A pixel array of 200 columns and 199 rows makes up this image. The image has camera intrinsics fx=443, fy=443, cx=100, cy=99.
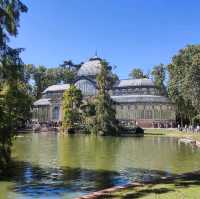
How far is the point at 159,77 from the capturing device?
11275 cm

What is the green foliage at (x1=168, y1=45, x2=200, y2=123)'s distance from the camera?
6238 cm

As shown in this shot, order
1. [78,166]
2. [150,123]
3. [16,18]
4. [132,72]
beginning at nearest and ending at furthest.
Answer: [16,18], [78,166], [150,123], [132,72]

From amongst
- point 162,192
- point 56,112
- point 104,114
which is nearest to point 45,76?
point 56,112

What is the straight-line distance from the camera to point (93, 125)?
74.1 metres

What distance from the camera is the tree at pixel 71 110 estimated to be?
3206 inches

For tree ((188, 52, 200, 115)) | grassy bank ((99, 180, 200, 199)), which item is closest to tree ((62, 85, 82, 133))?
tree ((188, 52, 200, 115))

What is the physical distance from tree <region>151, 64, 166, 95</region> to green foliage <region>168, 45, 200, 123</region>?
20.3 meters

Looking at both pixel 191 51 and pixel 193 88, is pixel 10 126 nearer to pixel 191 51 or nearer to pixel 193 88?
pixel 193 88

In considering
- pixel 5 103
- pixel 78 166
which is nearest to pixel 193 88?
pixel 78 166

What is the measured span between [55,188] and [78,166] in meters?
7.54

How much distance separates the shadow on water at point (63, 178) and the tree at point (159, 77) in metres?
87.3

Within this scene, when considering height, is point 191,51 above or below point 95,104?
above

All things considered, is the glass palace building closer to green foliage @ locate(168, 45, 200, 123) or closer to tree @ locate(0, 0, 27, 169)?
green foliage @ locate(168, 45, 200, 123)

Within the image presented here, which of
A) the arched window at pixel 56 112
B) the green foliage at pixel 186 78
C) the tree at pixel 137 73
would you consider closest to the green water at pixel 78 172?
the green foliage at pixel 186 78
